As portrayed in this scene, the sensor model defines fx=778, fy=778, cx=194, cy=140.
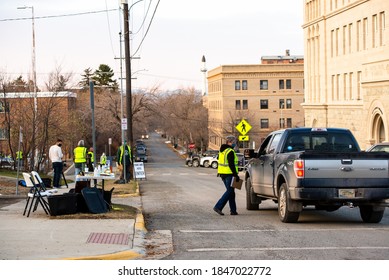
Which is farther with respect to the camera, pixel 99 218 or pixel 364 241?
pixel 99 218

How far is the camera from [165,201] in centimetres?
2127

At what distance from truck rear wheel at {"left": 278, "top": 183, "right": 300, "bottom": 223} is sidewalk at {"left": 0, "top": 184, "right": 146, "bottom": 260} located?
2788mm

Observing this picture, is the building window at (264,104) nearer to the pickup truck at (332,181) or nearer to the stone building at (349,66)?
the stone building at (349,66)

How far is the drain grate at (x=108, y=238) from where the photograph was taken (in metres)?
11.9

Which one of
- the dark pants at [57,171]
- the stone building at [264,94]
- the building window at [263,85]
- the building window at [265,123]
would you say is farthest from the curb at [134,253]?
the building window at [263,85]

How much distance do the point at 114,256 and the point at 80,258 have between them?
2.02ft

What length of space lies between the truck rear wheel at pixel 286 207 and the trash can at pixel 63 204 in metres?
4.04

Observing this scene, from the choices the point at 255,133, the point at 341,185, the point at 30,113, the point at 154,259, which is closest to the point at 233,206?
the point at 341,185

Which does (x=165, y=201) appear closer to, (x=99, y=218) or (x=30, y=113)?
(x=99, y=218)

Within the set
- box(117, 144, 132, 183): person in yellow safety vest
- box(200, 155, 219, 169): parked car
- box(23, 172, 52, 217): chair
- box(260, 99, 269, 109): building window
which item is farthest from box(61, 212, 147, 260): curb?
box(260, 99, 269, 109): building window

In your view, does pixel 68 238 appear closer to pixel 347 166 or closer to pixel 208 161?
pixel 347 166

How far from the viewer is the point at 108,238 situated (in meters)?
12.2

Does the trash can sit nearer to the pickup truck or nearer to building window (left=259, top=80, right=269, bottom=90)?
the pickup truck

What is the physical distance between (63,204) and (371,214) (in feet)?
19.6
